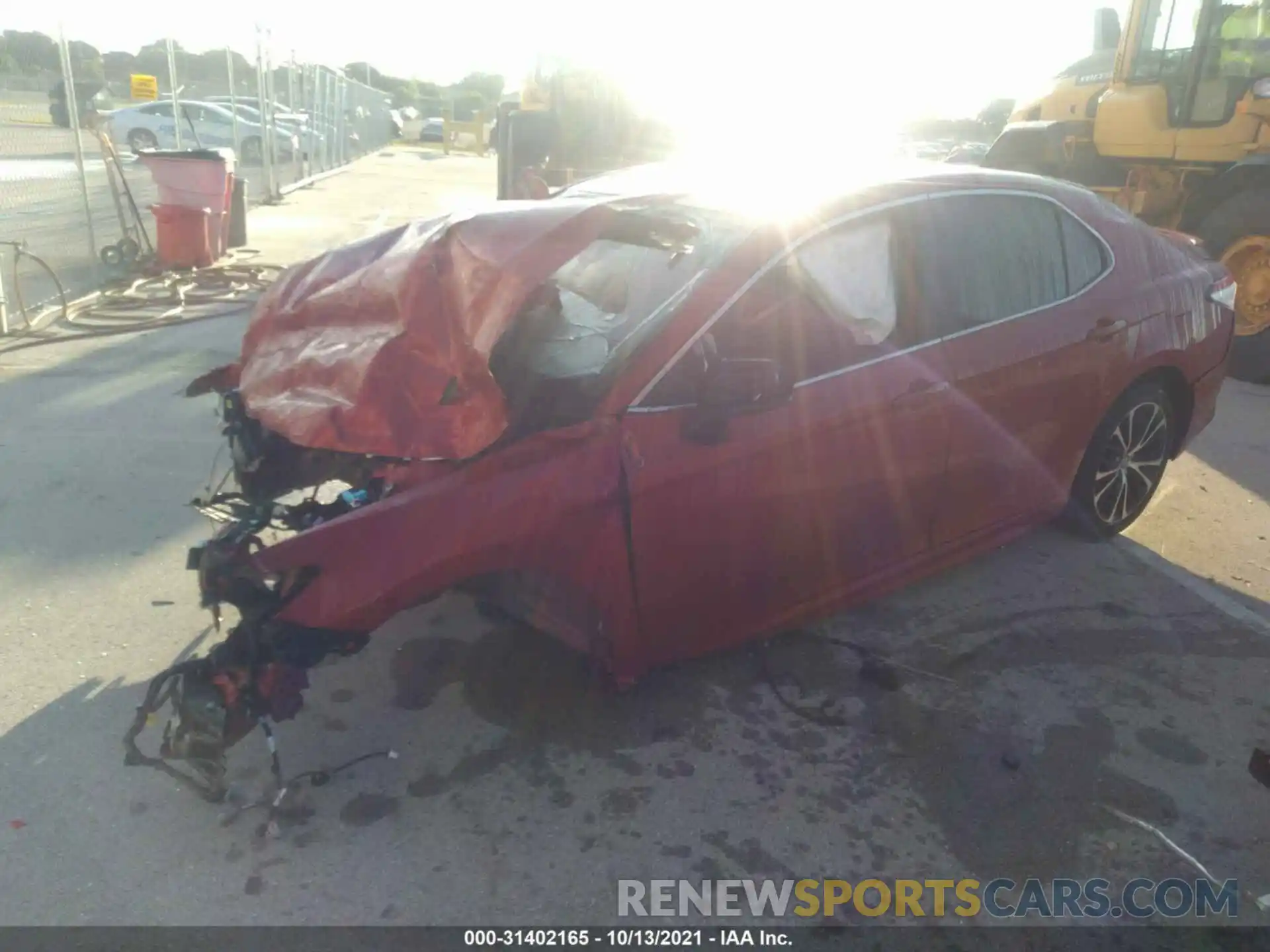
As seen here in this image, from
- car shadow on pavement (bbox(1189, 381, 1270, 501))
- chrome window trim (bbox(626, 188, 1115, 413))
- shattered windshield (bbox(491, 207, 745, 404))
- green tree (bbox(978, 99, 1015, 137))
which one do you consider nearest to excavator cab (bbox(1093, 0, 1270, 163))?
car shadow on pavement (bbox(1189, 381, 1270, 501))

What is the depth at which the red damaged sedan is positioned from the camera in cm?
298

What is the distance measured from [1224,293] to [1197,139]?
4996 millimetres

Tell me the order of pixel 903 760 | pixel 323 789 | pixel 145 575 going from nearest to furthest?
pixel 323 789, pixel 903 760, pixel 145 575

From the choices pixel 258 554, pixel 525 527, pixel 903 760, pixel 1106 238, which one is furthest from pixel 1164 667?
pixel 258 554

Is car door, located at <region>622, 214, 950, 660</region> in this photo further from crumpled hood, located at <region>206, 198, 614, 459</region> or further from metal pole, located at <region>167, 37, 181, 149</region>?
metal pole, located at <region>167, 37, 181, 149</region>

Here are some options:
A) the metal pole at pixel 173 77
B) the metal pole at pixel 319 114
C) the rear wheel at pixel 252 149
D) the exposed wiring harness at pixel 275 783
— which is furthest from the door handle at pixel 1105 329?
the metal pole at pixel 319 114

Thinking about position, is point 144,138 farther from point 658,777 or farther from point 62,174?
point 658,777

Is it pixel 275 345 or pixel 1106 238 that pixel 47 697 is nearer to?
pixel 275 345

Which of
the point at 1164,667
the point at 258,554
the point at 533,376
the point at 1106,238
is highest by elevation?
the point at 1106,238

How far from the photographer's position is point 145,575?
4.39m

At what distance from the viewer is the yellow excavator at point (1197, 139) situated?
8.48 m

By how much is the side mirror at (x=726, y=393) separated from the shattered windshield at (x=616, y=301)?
0.27 m

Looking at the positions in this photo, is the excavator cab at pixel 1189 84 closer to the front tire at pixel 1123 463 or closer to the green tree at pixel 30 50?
the front tire at pixel 1123 463

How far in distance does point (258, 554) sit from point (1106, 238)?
150 inches
